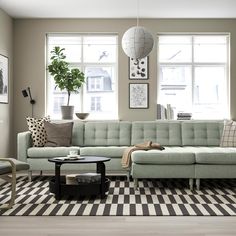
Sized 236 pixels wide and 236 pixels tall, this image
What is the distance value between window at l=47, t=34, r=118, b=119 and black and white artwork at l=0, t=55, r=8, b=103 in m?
0.83

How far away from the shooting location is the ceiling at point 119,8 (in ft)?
21.6

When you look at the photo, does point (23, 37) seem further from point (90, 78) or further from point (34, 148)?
point (34, 148)

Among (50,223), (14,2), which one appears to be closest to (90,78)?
(14,2)

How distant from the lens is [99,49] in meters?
7.82

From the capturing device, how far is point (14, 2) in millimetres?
6594

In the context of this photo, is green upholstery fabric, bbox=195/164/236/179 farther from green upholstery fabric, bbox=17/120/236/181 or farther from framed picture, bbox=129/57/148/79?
framed picture, bbox=129/57/148/79

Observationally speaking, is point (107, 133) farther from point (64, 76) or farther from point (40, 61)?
point (40, 61)

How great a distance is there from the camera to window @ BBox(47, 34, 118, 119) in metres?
7.78

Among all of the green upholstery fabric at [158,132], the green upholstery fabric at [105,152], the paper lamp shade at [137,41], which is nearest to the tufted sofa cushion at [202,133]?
the green upholstery fabric at [158,132]

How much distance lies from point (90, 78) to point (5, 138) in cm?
188

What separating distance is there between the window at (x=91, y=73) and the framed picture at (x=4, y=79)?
832 millimetres

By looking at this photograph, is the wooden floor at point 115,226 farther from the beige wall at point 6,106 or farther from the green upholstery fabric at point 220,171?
the beige wall at point 6,106

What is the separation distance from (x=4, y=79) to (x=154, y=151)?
10.00ft

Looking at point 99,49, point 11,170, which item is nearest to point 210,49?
point 99,49
